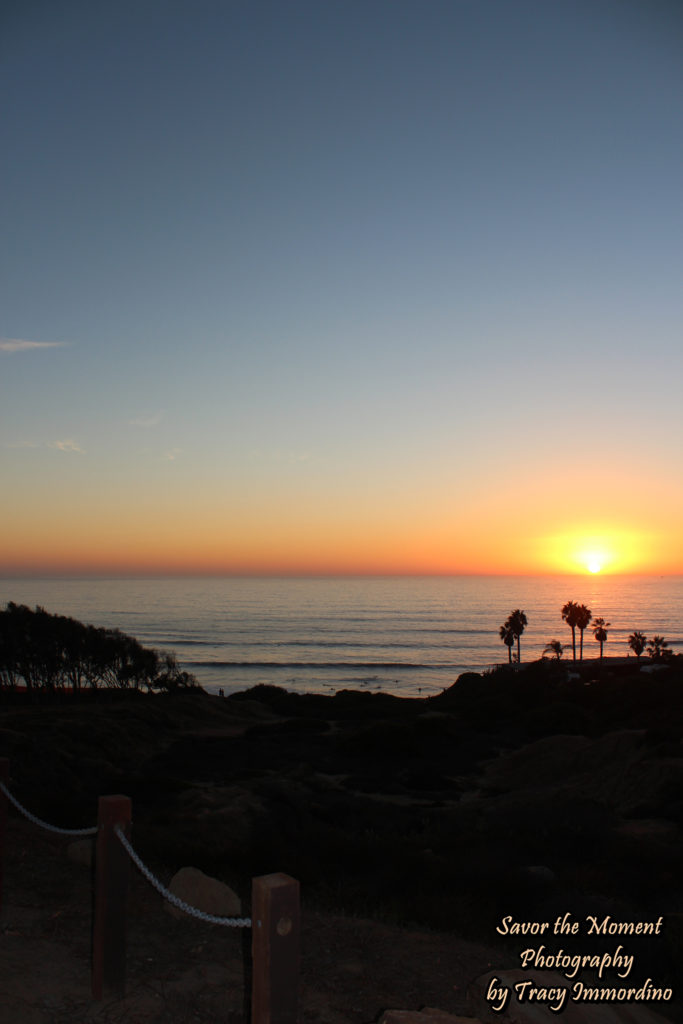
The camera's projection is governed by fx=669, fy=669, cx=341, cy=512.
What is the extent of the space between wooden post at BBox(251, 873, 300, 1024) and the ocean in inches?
2733

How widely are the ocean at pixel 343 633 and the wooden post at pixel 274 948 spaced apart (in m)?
69.4

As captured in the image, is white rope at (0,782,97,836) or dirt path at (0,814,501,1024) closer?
dirt path at (0,814,501,1024)

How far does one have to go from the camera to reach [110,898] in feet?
16.4

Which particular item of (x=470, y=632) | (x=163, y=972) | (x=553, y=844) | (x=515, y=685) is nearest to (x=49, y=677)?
(x=515, y=685)

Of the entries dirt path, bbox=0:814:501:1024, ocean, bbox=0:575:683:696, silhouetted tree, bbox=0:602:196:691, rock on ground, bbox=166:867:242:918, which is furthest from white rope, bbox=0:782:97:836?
ocean, bbox=0:575:683:696

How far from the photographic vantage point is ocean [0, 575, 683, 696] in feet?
265

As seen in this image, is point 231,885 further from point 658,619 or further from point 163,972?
point 658,619

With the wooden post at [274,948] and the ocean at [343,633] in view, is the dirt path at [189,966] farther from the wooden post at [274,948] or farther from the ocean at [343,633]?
the ocean at [343,633]

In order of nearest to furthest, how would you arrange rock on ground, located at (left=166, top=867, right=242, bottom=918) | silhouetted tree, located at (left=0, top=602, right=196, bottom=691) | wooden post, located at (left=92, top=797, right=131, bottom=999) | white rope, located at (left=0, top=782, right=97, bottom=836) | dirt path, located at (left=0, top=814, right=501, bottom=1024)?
wooden post, located at (left=92, top=797, right=131, bottom=999)
dirt path, located at (left=0, top=814, right=501, bottom=1024)
white rope, located at (left=0, top=782, right=97, bottom=836)
rock on ground, located at (left=166, top=867, right=242, bottom=918)
silhouetted tree, located at (left=0, top=602, right=196, bottom=691)

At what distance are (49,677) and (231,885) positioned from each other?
161 ft

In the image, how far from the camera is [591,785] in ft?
77.2

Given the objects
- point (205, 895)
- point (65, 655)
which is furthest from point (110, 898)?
point (65, 655)

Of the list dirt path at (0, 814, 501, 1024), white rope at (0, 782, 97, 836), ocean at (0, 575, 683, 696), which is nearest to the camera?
dirt path at (0, 814, 501, 1024)

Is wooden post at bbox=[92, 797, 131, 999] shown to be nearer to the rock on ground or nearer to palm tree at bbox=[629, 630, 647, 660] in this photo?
the rock on ground
